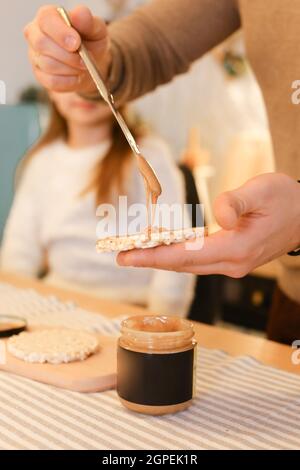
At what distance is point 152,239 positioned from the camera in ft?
2.34

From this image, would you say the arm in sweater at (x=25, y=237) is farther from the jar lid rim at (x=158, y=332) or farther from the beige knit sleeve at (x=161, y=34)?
the jar lid rim at (x=158, y=332)

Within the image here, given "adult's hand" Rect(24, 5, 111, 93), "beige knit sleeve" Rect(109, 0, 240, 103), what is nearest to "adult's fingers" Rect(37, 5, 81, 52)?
"adult's hand" Rect(24, 5, 111, 93)

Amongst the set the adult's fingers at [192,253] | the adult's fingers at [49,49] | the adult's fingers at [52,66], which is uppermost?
the adult's fingers at [49,49]

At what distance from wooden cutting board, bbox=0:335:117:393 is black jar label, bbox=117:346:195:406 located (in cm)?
7

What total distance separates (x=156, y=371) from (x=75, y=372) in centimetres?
13

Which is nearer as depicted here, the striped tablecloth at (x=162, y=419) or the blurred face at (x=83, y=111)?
the striped tablecloth at (x=162, y=419)

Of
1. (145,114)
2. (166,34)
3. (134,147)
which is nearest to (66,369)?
(134,147)

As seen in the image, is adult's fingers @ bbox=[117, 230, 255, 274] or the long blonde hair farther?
the long blonde hair

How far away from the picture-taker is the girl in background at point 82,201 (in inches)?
72.3

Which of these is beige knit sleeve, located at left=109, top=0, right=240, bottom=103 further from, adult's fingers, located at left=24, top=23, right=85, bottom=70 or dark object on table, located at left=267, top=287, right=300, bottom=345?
dark object on table, located at left=267, top=287, right=300, bottom=345

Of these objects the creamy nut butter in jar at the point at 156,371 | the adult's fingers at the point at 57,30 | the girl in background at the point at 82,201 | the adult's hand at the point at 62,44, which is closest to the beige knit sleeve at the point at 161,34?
the adult's hand at the point at 62,44

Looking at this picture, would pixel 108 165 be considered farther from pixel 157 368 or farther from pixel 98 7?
pixel 98 7

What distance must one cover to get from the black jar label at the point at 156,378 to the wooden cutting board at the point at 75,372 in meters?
0.07

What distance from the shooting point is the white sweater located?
1826mm
